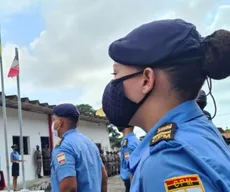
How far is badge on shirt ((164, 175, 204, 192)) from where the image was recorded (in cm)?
111

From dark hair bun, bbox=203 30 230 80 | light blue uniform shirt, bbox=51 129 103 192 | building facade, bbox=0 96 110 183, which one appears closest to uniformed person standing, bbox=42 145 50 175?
building facade, bbox=0 96 110 183

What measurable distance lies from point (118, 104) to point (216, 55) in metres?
0.39

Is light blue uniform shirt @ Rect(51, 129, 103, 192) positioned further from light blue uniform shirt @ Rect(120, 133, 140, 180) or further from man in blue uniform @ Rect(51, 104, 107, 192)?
light blue uniform shirt @ Rect(120, 133, 140, 180)

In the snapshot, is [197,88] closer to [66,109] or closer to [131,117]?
[131,117]

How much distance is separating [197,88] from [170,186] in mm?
424

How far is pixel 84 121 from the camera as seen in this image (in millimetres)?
26375

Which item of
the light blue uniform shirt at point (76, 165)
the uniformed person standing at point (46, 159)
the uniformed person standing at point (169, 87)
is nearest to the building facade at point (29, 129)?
the uniformed person standing at point (46, 159)

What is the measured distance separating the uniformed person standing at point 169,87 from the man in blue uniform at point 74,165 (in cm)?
211

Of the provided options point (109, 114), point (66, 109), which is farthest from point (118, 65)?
point (66, 109)

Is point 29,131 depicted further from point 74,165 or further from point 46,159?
point 74,165

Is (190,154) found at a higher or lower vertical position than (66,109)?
lower

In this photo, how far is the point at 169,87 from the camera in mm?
1387

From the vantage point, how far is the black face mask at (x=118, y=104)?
1.51m

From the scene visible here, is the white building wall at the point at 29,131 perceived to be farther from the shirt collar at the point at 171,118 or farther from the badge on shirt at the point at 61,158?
the shirt collar at the point at 171,118
